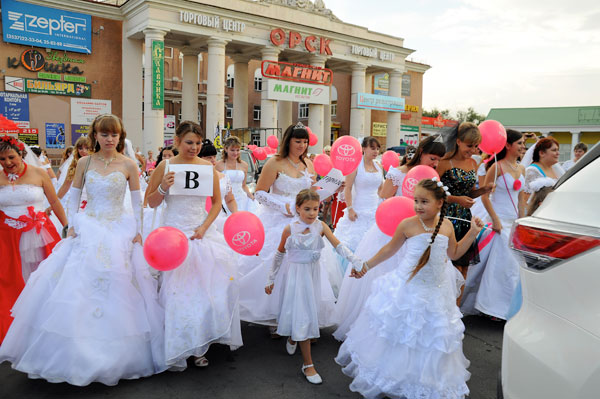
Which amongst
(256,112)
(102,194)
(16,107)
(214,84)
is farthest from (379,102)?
(102,194)

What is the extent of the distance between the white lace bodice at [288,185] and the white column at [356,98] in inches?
1198

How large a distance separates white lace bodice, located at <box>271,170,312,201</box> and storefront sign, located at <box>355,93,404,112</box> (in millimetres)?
30709

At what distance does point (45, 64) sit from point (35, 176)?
25.1 metres

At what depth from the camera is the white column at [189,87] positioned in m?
30.0

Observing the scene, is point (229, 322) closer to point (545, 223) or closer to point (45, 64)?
point (545, 223)

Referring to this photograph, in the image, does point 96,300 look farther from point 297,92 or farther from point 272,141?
point 297,92

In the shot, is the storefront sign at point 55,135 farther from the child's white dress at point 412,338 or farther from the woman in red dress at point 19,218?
the child's white dress at point 412,338

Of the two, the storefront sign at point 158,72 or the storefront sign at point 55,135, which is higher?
the storefront sign at point 158,72

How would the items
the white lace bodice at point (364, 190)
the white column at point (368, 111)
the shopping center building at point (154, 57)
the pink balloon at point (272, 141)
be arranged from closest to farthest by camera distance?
the white lace bodice at point (364, 190), the pink balloon at point (272, 141), the shopping center building at point (154, 57), the white column at point (368, 111)

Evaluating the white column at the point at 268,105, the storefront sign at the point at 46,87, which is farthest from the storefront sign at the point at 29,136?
the white column at the point at 268,105


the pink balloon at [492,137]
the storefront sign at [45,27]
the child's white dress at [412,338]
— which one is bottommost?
the child's white dress at [412,338]

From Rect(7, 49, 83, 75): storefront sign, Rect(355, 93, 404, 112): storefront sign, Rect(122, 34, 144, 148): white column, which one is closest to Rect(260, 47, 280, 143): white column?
Rect(122, 34, 144, 148): white column

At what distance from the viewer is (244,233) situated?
13.1ft

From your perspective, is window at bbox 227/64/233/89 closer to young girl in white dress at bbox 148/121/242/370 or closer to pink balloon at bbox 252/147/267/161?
pink balloon at bbox 252/147/267/161
